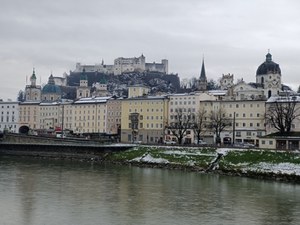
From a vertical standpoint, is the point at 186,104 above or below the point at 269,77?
below

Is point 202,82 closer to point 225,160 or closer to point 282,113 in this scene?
point 282,113

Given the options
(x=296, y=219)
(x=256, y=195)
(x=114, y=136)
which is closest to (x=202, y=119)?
(x=114, y=136)

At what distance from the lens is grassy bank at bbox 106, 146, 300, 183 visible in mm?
52906

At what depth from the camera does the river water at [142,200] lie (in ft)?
91.8

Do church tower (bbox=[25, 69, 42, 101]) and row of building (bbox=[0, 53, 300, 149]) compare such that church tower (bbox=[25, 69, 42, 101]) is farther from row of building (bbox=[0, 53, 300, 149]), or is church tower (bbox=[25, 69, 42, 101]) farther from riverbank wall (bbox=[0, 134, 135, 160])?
→ riverbank wall (bbox=[0, 134, 135, 160])

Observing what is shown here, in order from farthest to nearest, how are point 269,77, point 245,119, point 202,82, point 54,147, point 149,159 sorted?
point 202,82 < point 269,77 < point 245,119 < point 54,147 < point 149,159

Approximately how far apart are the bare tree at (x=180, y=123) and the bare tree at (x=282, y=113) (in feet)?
51.4

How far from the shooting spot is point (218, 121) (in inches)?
3666

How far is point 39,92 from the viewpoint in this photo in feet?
537

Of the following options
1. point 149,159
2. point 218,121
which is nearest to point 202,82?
point 218,121

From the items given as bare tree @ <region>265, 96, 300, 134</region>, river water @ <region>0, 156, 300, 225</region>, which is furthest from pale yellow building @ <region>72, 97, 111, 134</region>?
river water @ <region>0, 156, 300, 225</region>

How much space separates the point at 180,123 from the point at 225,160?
35.0 metres

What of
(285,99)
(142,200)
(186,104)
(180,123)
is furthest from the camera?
(186,104)

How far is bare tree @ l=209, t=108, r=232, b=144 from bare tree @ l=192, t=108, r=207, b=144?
70.0 inches
